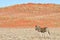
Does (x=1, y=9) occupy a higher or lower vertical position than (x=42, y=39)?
higher

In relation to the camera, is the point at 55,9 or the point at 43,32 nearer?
the point at 43,32

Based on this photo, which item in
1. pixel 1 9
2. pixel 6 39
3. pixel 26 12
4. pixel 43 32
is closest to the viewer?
pixel 6 39

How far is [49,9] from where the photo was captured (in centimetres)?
6222

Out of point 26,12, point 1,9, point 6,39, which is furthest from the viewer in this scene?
point 1,9

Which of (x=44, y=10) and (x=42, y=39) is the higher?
(x=44, y=10)

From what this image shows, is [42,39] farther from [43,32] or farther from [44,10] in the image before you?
[44,10]

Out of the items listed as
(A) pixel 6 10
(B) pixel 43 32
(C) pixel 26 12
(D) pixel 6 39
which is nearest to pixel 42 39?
(D) pixel 6 39

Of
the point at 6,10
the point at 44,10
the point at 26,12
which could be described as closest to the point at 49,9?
the point at 44,10

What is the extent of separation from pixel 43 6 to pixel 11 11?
8.11 m

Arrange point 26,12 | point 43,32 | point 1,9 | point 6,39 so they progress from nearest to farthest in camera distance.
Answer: point 6,39 → point 43,32 → point 26,12 → point 1,9

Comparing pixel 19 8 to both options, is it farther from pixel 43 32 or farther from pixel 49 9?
pixel 43 32

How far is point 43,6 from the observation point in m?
63.2

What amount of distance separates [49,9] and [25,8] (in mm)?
5928

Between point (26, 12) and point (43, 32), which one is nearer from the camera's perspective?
point (43, 32)
